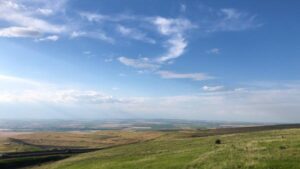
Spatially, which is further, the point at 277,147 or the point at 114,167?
the point at 114,167

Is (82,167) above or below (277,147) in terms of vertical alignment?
below

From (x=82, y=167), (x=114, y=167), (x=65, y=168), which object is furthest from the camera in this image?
(x=65, y=168)

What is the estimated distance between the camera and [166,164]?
36.2m

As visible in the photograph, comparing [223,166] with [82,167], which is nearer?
[223,166]

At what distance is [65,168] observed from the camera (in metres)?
51.6

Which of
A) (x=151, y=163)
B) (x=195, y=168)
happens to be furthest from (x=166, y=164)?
(x=195, y=168)

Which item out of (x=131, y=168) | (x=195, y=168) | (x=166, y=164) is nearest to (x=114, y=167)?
(x=131, y=168)

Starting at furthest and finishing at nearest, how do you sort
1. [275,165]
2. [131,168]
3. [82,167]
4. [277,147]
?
[82,167]
[131,168]
[277,147]
[275,165]

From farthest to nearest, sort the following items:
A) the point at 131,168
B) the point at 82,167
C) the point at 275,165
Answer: the point at 82,167 < the point at 131,168 < the point at 275,165

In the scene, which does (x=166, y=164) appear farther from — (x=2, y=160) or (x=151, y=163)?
(x=2, y=160)

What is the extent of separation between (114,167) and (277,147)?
683 inches

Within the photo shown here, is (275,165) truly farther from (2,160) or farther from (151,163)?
(2,160)

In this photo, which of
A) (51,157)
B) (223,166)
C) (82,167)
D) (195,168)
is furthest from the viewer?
(51,157)

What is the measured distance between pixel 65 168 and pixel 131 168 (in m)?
16.7
